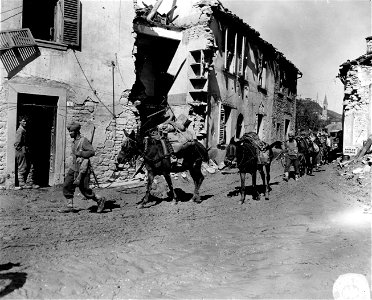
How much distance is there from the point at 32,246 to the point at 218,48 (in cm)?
1394

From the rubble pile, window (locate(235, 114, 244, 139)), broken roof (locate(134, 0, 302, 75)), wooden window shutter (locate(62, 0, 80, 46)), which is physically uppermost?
broken roof (locate(134, 0, 302, 75))

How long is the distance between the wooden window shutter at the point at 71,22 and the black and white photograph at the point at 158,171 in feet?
0.11

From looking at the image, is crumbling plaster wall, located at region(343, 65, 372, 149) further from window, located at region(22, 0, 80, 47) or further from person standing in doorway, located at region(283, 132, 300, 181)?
window, located at region(22, 0, 80, 47)

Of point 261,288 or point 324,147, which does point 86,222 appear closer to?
point 261,288

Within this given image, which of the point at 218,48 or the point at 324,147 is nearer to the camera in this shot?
the point at 218,48

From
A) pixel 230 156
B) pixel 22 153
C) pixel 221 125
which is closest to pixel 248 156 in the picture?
pixel 230 156

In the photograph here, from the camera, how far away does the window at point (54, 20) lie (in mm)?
11945

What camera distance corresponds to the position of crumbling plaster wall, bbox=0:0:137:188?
11.9 metres

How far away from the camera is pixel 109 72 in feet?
43.0

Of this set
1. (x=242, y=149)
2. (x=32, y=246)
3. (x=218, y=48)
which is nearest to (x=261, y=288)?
(x=32, y=246)

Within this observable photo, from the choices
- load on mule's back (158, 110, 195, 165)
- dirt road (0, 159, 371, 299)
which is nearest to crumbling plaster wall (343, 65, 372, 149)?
dirt road (0, 159, 371, 299)

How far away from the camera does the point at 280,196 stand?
39.5 feet

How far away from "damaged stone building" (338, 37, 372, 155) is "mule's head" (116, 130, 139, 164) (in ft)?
40.8

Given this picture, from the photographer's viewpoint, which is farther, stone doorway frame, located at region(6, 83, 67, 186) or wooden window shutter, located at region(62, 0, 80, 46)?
wooden window shutter, located at region(62, 0, 80, 46)
